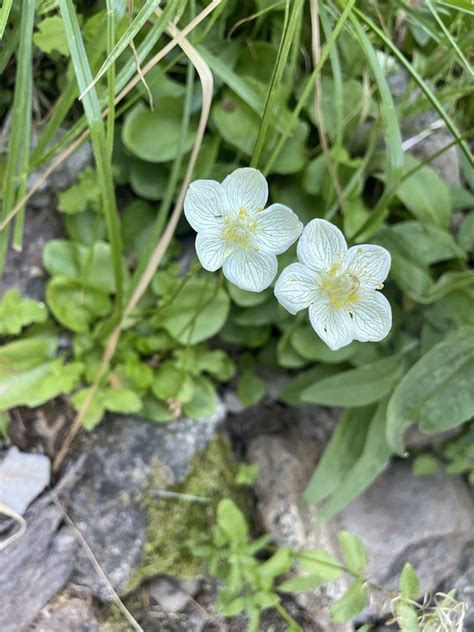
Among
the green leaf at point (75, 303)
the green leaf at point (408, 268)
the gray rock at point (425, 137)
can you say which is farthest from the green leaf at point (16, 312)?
the gray rock at point (425, 137)

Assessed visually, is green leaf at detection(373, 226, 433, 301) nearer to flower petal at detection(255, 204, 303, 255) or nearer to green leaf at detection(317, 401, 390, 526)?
green leaf at detection(317, 401, 390, 526)

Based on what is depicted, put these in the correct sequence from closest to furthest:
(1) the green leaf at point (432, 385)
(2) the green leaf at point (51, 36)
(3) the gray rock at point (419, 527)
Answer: (2) the green leaf at point (51, 36) < (1) the green leaf at point (432, 385) < (3) the gray rock at point (419, 527)

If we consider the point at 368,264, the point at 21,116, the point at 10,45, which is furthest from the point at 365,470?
the point at 10,45

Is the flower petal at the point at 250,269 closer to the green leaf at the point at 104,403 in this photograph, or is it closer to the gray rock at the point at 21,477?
the green leaf at the point at 104,403

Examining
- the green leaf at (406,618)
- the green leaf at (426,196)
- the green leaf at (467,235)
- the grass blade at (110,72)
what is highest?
the grass blade at (110,72)

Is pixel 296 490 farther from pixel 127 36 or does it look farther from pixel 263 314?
pixel 127 36

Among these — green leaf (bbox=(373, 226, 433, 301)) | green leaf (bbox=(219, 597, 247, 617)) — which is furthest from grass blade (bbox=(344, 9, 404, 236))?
green leaf (bbox=(219, 597, 247, 617))

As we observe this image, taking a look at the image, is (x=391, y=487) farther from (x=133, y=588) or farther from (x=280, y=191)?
(x=280, y=191)
